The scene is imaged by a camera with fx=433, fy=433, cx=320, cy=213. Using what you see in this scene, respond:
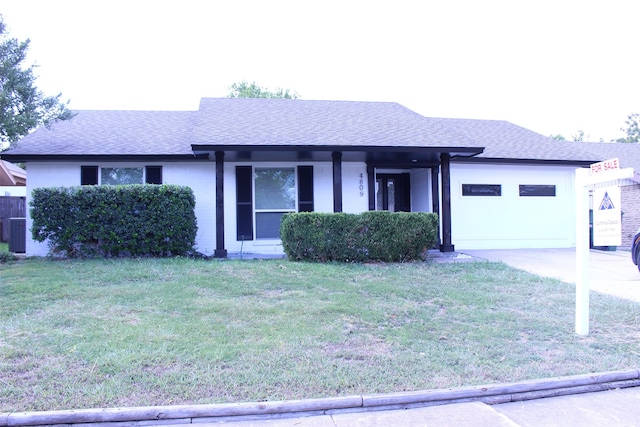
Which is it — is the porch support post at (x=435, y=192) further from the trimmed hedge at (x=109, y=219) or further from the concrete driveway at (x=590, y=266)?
the trimmed hedge at (x=109, y=219)

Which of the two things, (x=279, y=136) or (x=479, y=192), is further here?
(x=479, y=192)

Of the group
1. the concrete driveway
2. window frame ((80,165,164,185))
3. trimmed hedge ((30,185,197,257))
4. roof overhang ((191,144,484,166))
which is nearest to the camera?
the concrete driveway

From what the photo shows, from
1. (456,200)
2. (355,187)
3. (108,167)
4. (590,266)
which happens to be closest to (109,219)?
(108,167)

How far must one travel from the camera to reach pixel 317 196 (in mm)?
12555

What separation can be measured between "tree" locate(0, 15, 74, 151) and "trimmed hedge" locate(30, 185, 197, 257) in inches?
73.3

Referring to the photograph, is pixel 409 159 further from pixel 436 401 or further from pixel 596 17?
pixel 436 401

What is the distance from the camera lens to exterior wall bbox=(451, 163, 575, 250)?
13.7 metres

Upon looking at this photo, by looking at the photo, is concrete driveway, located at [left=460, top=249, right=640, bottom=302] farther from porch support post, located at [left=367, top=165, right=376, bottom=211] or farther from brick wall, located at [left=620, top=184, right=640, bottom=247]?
porch support post, located at [left=367, top=165, right=376, bottom=211]

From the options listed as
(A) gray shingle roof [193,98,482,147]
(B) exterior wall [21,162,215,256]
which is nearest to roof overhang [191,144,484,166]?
(A) gray shingle roof [193,98,482,147]

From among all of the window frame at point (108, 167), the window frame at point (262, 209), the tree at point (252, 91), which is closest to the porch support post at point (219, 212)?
the window frame at point (262, 209)

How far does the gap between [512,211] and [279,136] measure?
26.3 ft

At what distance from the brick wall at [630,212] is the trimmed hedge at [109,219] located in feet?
49.0

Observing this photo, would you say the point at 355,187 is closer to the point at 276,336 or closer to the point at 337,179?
the point at 337,179

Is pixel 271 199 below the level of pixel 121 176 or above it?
below
